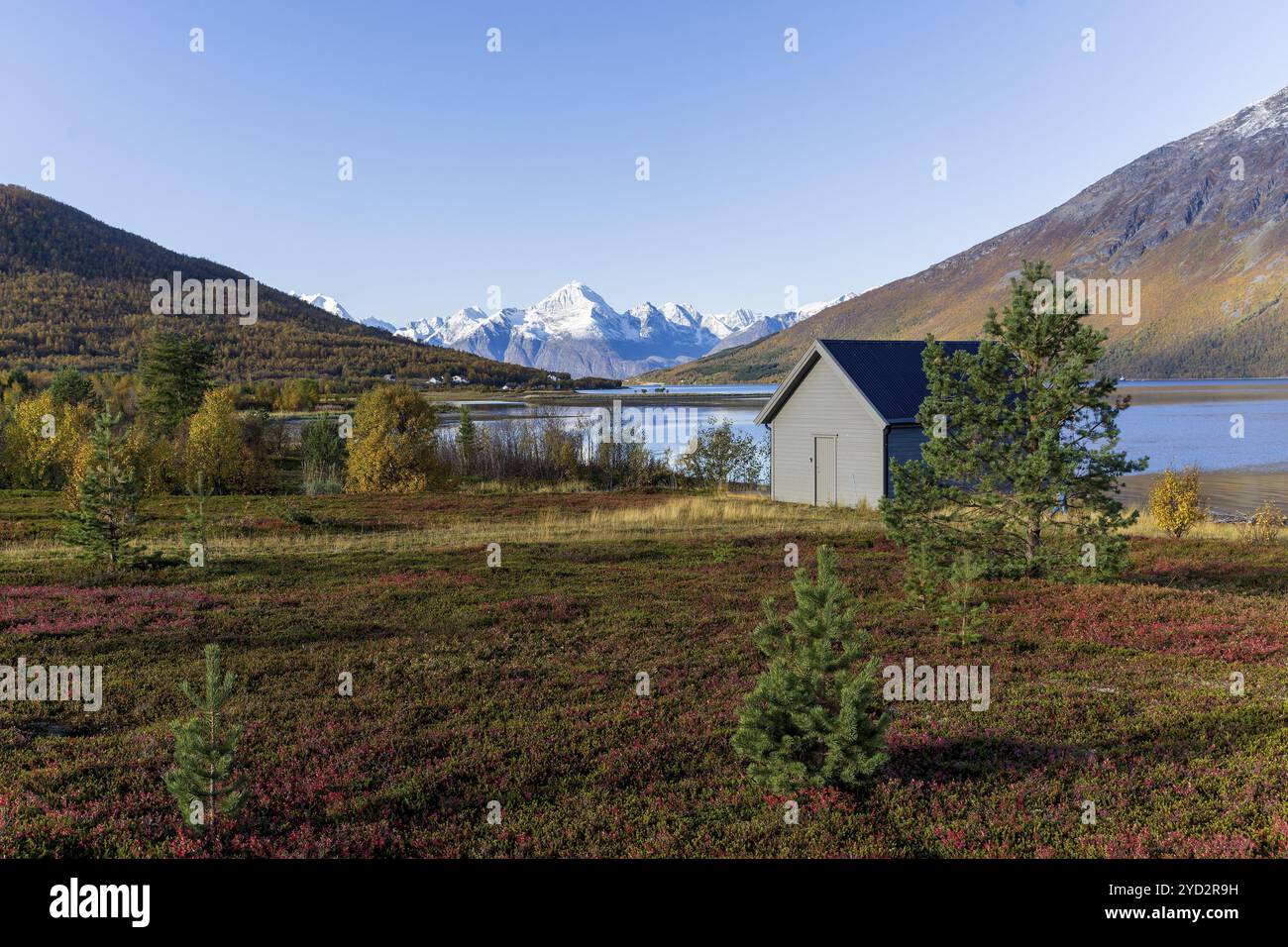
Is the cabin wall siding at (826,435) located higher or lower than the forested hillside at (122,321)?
lower

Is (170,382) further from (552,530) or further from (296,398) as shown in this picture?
(296,398)

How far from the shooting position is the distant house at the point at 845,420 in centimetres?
3081

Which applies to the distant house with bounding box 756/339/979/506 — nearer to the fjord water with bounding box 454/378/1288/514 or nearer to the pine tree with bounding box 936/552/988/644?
the fjord water with bounding box 454/378/1288/514

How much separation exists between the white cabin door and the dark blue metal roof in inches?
118

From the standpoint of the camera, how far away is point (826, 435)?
110 feet

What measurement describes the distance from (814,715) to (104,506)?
18895 millimetres

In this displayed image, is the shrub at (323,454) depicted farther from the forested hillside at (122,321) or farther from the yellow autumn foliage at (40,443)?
the forested hillside at (122,321)

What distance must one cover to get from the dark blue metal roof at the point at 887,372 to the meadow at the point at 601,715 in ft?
39.1

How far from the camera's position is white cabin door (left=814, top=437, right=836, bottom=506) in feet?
110

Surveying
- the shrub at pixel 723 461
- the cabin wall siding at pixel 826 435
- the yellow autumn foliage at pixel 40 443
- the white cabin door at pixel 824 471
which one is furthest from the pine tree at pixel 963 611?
the yellow autumn foliage at pixel 40 443

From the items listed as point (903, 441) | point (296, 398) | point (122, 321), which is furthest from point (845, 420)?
→ point (122, 321)

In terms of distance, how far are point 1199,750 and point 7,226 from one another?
221 m
